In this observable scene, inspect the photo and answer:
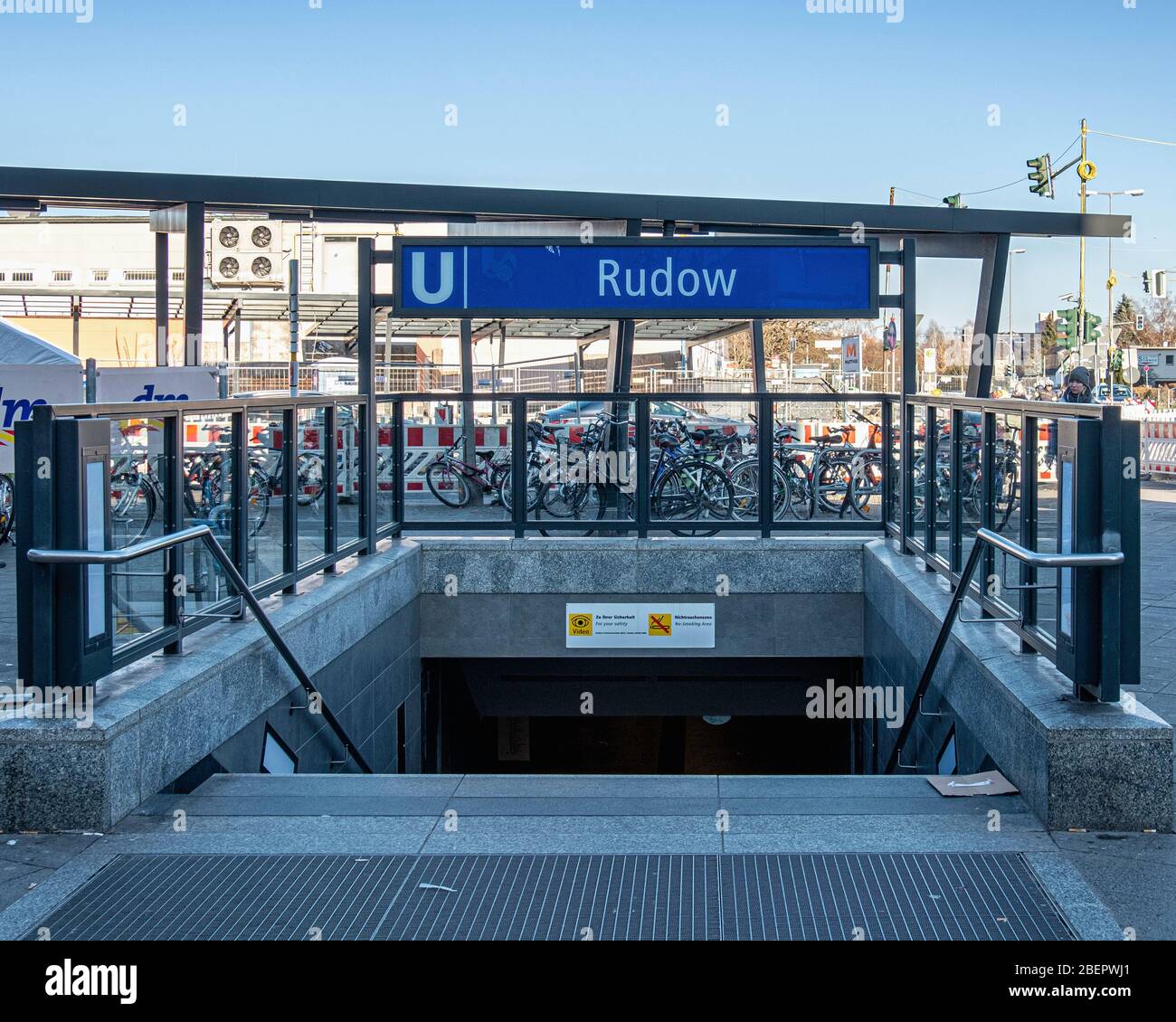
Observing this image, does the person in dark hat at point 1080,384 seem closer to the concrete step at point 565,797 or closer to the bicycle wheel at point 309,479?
the bicycle wheel at point 309,479

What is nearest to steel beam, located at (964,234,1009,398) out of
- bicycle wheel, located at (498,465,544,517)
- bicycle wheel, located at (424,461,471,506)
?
bicycle wheel, located at (498,465,544,517)

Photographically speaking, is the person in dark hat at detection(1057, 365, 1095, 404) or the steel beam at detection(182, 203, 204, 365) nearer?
the steel beam at detection(182, 203, 204, 365)

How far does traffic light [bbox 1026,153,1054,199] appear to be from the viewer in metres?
32.1

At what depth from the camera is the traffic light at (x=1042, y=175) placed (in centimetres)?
3206

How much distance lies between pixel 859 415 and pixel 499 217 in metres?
4.73

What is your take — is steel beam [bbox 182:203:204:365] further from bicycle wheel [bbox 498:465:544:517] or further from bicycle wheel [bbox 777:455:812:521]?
bicycle wheel [bbox 777:455:812:521]

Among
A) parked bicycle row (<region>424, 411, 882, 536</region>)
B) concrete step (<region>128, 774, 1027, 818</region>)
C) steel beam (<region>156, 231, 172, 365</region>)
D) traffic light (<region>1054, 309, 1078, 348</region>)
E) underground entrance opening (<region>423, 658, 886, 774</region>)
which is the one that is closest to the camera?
concrete step (<region>128, 774, 1027, 818</region>)

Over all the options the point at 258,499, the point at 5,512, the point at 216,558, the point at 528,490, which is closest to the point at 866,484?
the point at 528,490

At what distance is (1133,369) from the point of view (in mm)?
43094

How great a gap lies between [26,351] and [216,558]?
4.21 metres

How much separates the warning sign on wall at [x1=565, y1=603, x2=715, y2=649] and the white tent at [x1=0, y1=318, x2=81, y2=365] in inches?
162

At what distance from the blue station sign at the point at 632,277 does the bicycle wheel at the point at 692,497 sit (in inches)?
58.6
